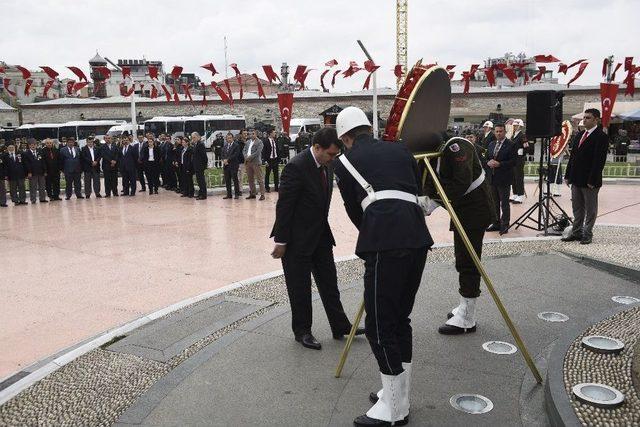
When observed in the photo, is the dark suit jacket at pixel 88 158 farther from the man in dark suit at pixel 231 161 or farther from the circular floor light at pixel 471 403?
the circular floor light at pixel 471 403

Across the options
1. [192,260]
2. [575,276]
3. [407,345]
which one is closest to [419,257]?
[407,345]

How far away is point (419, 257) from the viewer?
10.8 feet

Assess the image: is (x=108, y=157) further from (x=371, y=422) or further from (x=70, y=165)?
(x=371, y=422)

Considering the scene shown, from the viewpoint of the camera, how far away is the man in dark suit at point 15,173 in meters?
14.2

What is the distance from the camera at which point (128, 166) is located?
16.6 metres

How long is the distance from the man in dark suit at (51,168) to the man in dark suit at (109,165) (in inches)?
48.8

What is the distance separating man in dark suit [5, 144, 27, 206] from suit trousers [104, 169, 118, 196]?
7.58 feet

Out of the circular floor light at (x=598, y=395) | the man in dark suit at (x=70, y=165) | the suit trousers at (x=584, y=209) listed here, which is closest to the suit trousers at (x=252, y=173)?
the man in dark suit at (x=70, y=165)

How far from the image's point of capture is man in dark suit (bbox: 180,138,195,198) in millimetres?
15438

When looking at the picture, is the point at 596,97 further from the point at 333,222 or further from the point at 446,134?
the point at 446,134

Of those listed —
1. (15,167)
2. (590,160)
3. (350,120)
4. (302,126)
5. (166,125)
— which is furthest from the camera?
(166,125)

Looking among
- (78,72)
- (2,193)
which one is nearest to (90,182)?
(2,193)

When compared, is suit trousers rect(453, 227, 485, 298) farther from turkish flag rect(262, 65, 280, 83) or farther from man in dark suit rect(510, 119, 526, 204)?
turkish flag rect(262, 65, 280, 83)

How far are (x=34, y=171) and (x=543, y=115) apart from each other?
1253 cm
